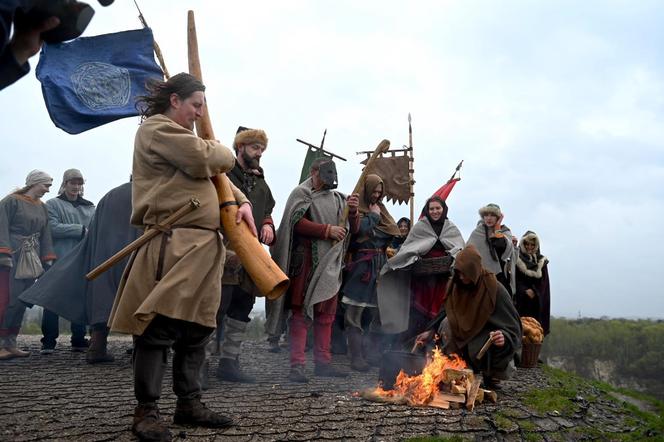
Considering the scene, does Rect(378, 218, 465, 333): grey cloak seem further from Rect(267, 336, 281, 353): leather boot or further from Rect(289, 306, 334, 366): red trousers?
Rect(267, 336, 281, 353): leather boot

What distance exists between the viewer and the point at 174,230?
3254 millimetres

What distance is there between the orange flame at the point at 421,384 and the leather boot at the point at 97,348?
9.61 ft

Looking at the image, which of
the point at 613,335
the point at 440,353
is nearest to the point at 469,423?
the point at 440,353

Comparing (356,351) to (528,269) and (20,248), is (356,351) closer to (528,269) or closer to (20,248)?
(528,269)

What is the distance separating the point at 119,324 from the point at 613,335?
13371 mm

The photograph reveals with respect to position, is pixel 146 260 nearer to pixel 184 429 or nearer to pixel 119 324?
pixel 119 324

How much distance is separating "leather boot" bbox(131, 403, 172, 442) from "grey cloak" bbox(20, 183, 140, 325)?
294 centimetres

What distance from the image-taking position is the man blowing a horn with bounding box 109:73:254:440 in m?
3.14

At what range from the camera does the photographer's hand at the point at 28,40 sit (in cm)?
203

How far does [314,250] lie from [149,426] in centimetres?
289

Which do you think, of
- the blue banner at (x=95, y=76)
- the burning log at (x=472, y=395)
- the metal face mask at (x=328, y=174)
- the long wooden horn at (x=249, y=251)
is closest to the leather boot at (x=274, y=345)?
the metal face mask at (x=328, y=174)

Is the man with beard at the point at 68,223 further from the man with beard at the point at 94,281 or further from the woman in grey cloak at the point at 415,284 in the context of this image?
the woman in grey cloak at the point at 415,284

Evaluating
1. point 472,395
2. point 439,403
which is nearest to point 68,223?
point 439,403

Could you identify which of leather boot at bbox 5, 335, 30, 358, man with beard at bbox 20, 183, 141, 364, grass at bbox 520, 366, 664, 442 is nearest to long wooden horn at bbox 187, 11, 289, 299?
grass at bbox 520, 366, 664, 442
